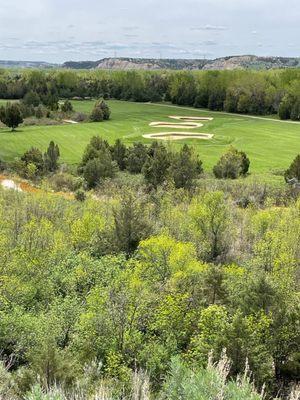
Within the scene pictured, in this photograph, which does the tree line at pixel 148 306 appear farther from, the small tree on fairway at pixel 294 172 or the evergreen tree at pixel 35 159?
the evergreen tree at pixel 35 159

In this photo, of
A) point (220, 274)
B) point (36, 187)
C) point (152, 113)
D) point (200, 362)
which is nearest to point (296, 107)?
point (152, 113)

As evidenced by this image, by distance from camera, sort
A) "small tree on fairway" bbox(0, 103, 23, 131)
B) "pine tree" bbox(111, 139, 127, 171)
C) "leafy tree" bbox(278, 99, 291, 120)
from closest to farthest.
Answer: "pine tree" bbox(111, 139, 127, 171), "small tree on fairway" bbox(0, 103, 23, 131), "leafy tree" bbox(278, 99, 291, 120)

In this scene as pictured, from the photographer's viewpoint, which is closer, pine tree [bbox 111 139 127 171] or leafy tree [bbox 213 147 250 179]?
leafy tree [bbox 213 147 250 179]

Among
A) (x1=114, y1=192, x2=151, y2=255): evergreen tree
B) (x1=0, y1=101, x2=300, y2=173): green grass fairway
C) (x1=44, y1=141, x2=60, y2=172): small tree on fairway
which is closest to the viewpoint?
(x1=114, y1=192, x2=151, y2=255): evergreen tree

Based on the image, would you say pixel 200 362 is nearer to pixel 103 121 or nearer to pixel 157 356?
pixel 157 356

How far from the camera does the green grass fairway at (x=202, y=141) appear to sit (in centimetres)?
7200

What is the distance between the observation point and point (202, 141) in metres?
84.6

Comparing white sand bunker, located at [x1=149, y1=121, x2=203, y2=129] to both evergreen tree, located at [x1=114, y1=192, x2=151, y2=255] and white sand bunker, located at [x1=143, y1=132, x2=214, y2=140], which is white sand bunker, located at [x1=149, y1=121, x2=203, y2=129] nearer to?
white sand bunker, located at [x1=143, y1=132, x2=214, y2=140]

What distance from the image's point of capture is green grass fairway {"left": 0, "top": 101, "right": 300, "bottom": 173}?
2835 inches

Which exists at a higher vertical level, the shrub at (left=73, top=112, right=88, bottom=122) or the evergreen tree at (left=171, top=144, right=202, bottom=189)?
the shrub at (left=73, top=112, right=88, bottom=122)

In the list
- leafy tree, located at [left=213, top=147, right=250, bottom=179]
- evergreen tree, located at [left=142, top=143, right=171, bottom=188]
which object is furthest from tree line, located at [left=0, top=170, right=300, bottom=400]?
leafy tree, located at [left=213, top=147, right=250, bottom=179]

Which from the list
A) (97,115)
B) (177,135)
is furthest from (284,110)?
(97,115)

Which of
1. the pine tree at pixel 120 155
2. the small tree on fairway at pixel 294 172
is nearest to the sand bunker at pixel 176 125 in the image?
the pine tree at pixel 120 155

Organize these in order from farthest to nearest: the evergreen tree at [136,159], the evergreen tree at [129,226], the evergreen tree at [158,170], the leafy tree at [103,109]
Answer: the leafy tree at [103,109]
the evergreen tree at [136,159]
the evergreen tree at [158,170]
the evergreen tree at [129,226]
